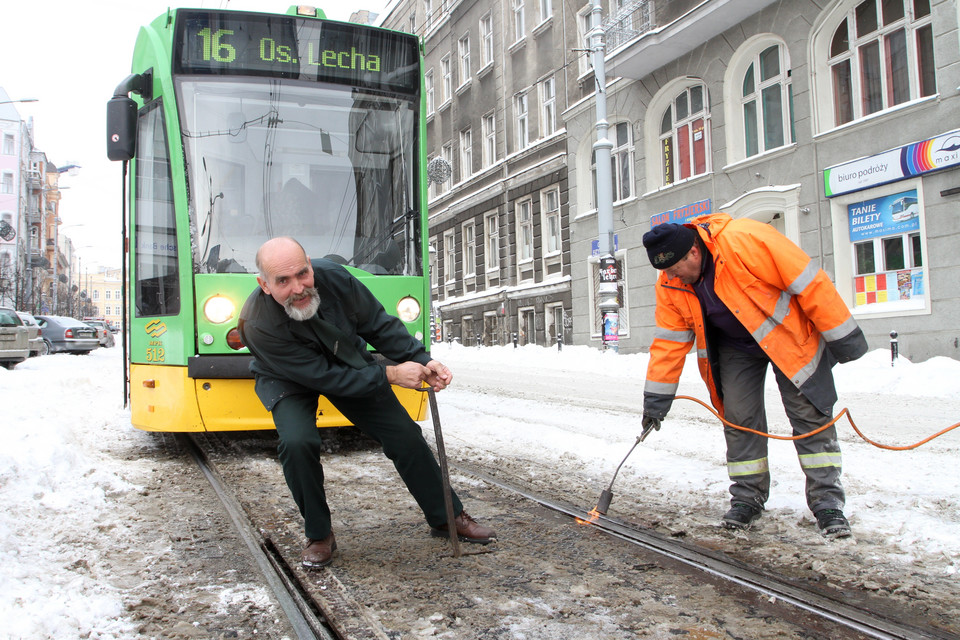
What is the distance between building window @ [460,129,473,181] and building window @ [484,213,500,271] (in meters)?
3.04

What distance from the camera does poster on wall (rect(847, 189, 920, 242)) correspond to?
14.2 metres

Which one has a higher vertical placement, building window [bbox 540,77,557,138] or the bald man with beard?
building window [bbox 540,77,557,138]

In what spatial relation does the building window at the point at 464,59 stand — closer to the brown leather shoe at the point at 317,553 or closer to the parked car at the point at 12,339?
the parked car at the point at 12,339

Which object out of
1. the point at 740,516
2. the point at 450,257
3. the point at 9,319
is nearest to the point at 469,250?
the point at 450,257

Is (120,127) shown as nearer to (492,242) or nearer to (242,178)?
(242,178)

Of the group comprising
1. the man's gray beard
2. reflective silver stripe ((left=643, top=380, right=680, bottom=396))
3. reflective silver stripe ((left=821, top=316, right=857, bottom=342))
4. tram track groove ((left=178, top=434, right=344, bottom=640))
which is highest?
the man's gray beard

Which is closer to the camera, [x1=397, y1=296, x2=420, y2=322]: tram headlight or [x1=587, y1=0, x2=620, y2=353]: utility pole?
[x1=397, y1=296, x2=420, y2=322]: tram headlight

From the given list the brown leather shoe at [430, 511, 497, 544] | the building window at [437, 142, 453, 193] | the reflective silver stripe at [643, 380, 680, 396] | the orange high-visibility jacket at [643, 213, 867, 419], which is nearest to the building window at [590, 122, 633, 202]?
the building window at [437, 142, 453, 193]

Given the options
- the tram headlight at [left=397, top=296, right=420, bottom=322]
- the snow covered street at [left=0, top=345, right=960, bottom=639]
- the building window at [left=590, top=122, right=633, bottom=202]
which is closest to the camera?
the snow covered street at [left=0, top=345, right=960, bottom=639]

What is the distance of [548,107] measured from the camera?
26.2m

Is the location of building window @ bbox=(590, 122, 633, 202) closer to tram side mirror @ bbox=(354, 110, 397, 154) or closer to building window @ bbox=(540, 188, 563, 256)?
building window @ bbox=(540, 188, 563, 256)

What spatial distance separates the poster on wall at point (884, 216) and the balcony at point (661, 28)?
200 inches

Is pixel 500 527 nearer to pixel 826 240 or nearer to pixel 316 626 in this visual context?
pixel 316 626

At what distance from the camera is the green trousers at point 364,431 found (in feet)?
11.8
